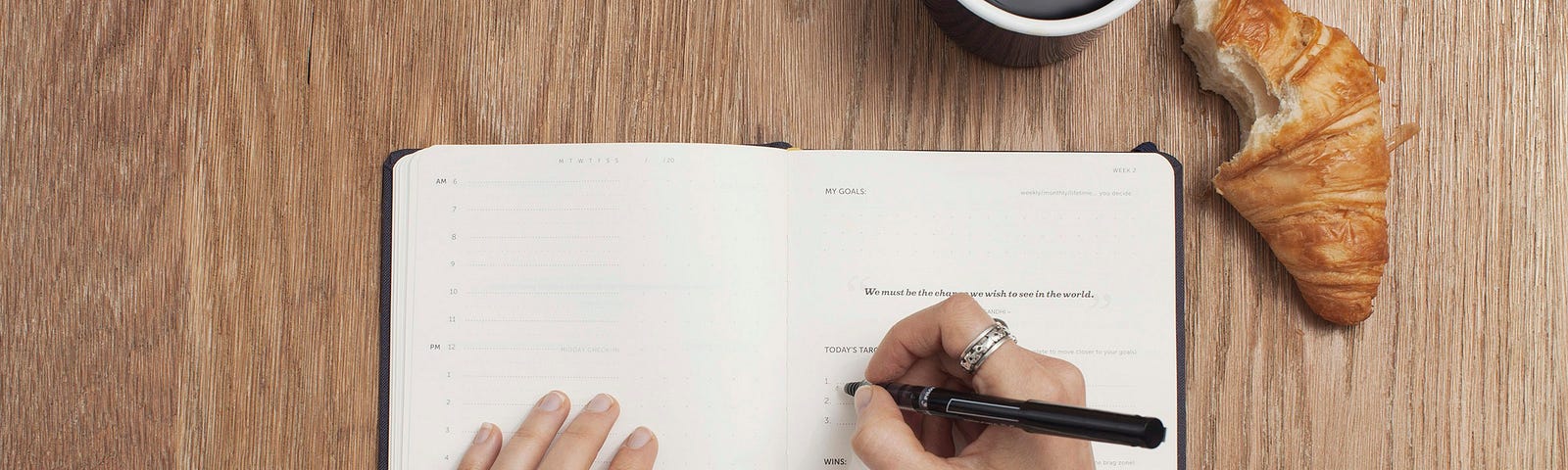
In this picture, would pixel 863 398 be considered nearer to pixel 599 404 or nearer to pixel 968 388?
pixel 968 388

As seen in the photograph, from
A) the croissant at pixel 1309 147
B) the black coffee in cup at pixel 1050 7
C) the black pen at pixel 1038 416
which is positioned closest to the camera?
the black pen at pixel 1038 416

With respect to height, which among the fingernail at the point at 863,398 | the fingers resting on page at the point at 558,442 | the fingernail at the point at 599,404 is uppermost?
the fingernail at the point at 863,398

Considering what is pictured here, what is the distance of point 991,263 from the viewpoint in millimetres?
657

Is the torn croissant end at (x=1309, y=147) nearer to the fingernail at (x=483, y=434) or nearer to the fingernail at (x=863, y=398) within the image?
the fingernail at (x=863, y=398)

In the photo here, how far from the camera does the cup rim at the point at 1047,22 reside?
496 millimetres

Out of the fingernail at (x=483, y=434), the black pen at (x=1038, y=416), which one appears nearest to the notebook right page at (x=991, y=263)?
the black pen at (x=1038, y=416)

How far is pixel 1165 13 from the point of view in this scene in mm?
682

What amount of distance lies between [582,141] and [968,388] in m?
0.36

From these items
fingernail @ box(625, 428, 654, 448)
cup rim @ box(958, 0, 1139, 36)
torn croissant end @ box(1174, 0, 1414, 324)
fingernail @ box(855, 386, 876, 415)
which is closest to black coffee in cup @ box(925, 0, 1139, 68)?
cup rim @ box(958, 0, 1139, 36)

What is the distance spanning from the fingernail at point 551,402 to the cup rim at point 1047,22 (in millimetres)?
415

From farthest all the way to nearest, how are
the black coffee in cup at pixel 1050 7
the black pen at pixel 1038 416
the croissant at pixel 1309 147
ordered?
the croissant at pixel 1309 147, the black coffee in cup at pixel 1050 7, the black pen at pixel 1038 416

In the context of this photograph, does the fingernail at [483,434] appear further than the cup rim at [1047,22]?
Yes

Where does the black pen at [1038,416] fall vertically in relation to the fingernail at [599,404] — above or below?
above

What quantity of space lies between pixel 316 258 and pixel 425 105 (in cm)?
15
